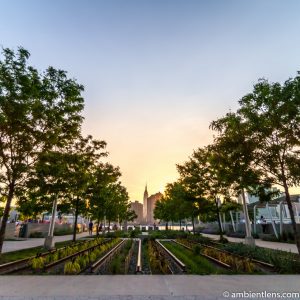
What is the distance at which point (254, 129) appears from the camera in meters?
11.5

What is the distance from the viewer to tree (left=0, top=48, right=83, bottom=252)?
10.5m

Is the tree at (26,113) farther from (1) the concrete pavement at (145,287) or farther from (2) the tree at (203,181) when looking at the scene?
(2) the tree at (203,181)

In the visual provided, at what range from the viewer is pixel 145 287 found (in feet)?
21.7

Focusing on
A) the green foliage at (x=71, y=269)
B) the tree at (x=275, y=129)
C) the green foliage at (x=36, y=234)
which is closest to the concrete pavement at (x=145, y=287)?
the green foliage at (x=71, y=269)

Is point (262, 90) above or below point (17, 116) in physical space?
above

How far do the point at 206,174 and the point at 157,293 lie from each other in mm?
18539

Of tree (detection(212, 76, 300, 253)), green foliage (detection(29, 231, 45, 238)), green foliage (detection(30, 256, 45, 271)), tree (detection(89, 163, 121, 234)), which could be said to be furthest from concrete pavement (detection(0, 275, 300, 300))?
green foliage (detection(29, 231, 45, 238))

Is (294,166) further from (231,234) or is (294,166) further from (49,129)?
(231,234)

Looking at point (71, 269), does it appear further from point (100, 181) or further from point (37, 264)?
point (100, 181)

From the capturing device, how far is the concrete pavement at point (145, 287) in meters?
5.82

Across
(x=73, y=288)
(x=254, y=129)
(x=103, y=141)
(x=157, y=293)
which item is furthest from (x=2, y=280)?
(x=103, y=141)

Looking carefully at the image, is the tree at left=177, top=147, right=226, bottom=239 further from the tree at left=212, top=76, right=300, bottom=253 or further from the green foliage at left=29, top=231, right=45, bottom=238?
the green foliage at left=29, top=231, right=45, bottom=238

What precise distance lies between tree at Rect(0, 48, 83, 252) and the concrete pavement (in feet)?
16.2

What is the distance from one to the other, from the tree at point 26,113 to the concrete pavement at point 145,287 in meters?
4.93
